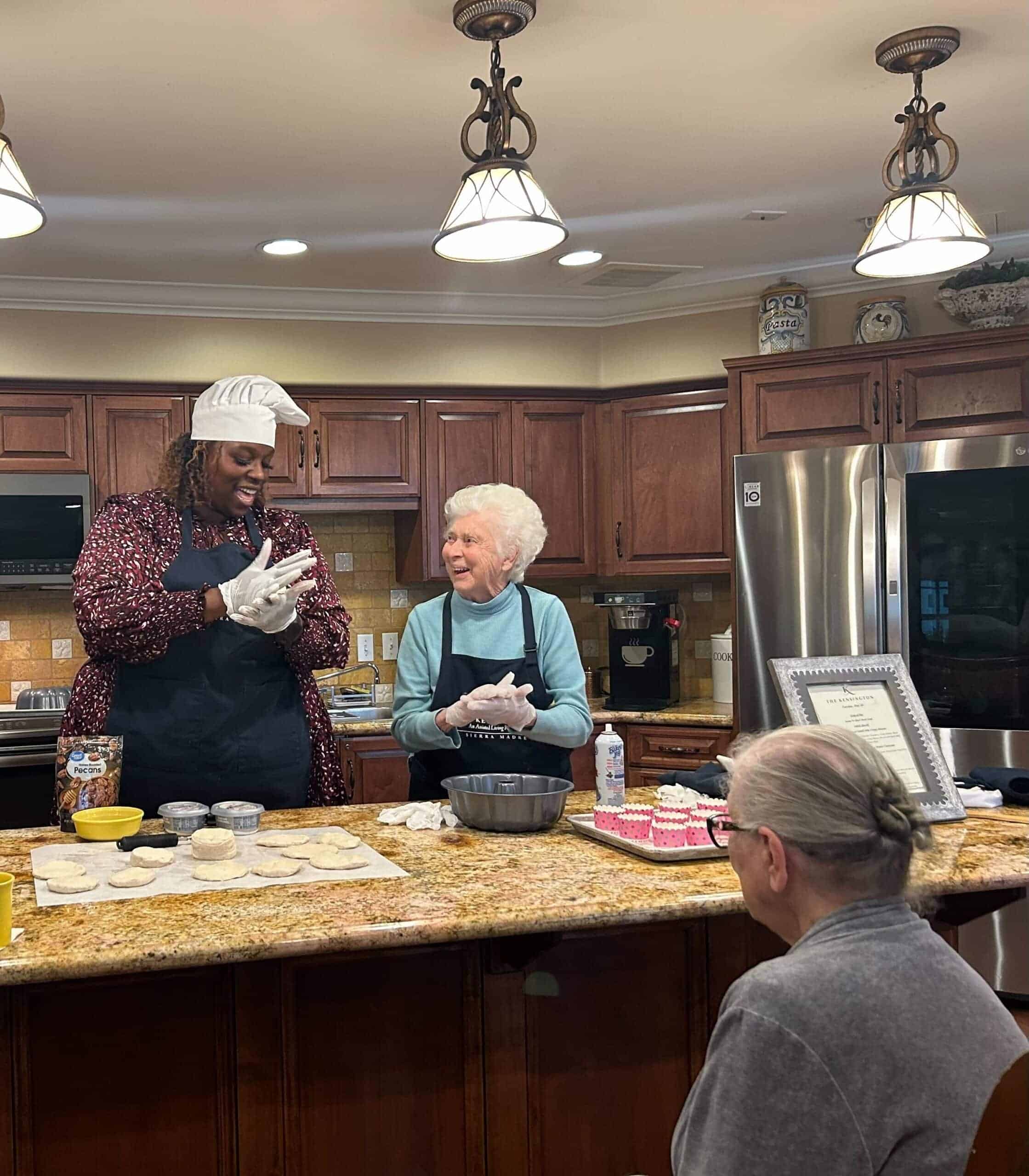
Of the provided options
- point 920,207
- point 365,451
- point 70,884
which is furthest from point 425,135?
point 70,884

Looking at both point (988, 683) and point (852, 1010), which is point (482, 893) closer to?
point (852, 1010)

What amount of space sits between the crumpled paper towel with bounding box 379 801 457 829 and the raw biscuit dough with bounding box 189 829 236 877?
40 centimetres

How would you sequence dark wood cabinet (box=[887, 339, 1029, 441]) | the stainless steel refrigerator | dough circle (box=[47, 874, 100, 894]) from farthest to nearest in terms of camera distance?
dark wood cabinet (box=[887, 339, 1029, 441])
the stainless steel refrigerator
dough circle (box=[47, 874, 100, 894])

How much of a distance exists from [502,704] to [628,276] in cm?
273

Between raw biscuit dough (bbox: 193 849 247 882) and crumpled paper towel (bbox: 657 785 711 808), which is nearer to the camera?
raw biscuit dough (bbox: 193 849 247 882)

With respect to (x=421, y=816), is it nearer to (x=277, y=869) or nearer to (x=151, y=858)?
(x=277, y=869)

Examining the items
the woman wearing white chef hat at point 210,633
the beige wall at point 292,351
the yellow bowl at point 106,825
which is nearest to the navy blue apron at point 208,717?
the woman wearing white chef hat at point 210,633

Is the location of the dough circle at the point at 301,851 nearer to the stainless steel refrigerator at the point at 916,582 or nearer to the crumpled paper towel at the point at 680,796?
the crumpled paper towel at the point at 680,796

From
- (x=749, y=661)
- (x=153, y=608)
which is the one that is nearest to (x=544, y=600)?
(x=153, y=608)

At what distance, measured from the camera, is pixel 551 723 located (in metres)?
2.56

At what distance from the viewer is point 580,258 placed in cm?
438

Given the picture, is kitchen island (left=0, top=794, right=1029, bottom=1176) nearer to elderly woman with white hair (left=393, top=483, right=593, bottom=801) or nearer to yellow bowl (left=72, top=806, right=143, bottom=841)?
yellow bowl (left=72, top=806, right=143, bottom=841)

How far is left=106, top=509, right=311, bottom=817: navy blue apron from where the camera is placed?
255 cm

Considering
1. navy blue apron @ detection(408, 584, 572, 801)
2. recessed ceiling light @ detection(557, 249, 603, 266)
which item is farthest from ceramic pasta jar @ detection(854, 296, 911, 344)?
navy blue apron @ detection(408, 584, 572, 801)
